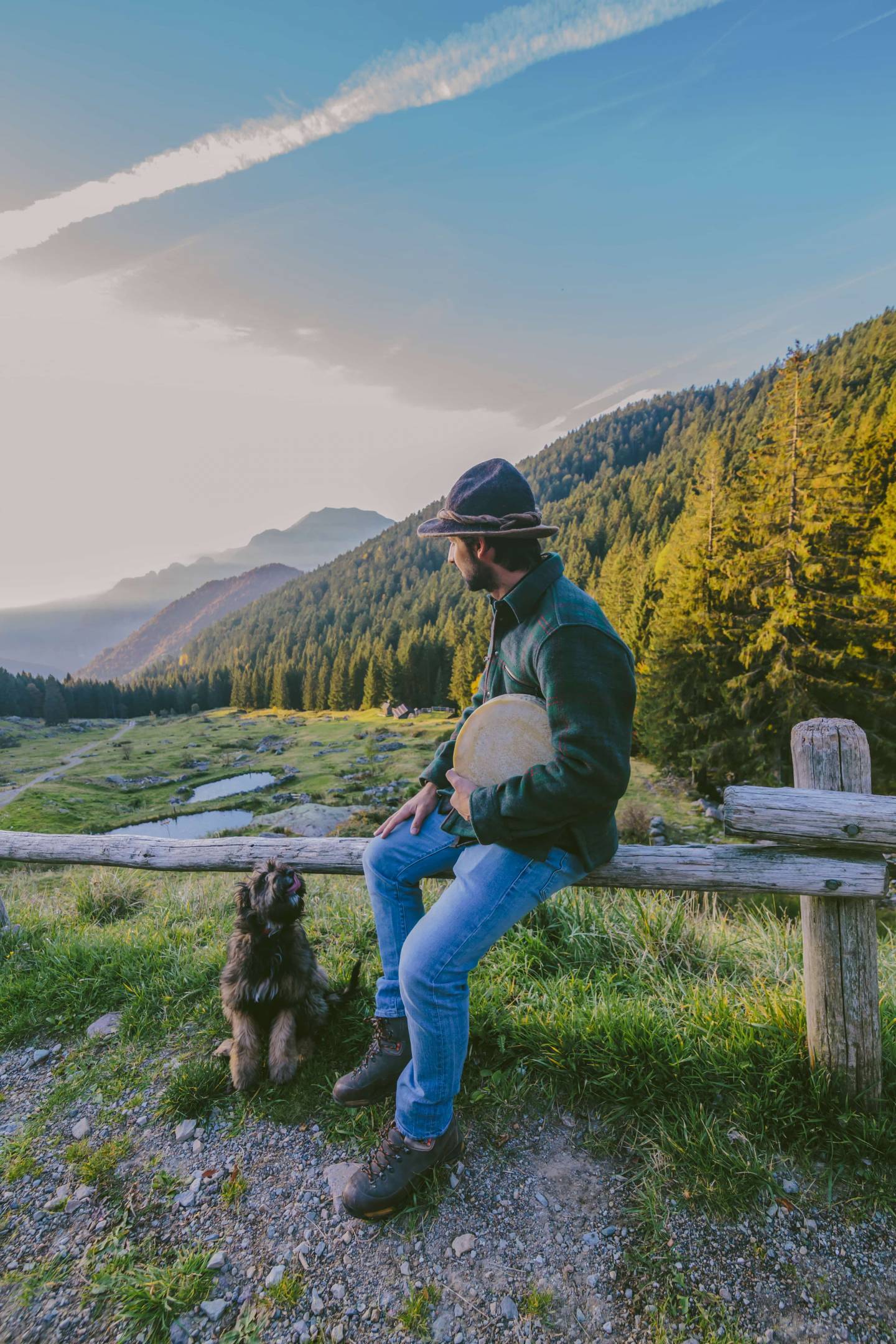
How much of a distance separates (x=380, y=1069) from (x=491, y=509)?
2.98m

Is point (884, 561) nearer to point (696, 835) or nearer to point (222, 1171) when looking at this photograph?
A: point (696, 835)

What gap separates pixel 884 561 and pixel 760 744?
805 cm

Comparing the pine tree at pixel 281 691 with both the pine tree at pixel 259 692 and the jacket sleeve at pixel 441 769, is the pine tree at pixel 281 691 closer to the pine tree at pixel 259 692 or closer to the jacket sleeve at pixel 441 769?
the pine tree at pixel 259 692

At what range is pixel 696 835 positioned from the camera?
24266 mm

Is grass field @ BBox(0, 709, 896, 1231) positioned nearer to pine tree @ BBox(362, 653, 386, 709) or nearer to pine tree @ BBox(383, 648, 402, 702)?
pine tree @ BBox(383, 648, 402, 702)

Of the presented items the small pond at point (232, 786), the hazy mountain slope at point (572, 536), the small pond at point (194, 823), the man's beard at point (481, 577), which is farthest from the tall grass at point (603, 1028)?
the small pond at point (232, 786)

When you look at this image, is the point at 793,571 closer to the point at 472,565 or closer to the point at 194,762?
the point at 472,565

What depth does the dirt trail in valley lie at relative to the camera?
63.2 m

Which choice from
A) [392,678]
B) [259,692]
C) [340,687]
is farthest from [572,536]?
[259,692]

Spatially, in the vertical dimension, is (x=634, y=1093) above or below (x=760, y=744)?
above

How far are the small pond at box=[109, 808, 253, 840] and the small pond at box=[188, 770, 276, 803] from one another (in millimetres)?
4681

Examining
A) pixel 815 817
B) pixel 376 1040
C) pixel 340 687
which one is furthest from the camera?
pixel 340 687

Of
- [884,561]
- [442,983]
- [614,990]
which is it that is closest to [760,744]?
[884,561]

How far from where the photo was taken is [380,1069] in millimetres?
3000
